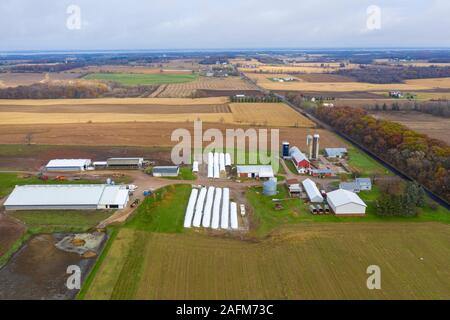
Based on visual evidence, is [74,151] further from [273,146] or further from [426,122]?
[426,122]

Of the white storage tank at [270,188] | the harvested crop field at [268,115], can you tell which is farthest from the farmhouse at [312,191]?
the harvested crop field at [268,115]

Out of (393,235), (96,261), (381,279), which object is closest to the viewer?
(381,279)

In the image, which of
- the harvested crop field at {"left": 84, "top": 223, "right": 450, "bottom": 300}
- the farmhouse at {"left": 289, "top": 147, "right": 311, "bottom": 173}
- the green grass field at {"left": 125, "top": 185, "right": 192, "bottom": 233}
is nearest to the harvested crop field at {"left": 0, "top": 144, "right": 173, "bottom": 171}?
the green grass field at {"left": 125, "top": 185, "right": 192, "bottom": 233}

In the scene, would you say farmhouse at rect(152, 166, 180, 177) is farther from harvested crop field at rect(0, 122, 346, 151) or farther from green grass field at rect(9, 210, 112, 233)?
harvested crop field at rect(0, 122, 346, 151)

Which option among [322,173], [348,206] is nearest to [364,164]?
[322,173]

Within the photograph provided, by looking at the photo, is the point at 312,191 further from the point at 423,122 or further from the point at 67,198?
the point at 423,122

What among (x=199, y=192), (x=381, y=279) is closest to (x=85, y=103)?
(x=199, y=192)
